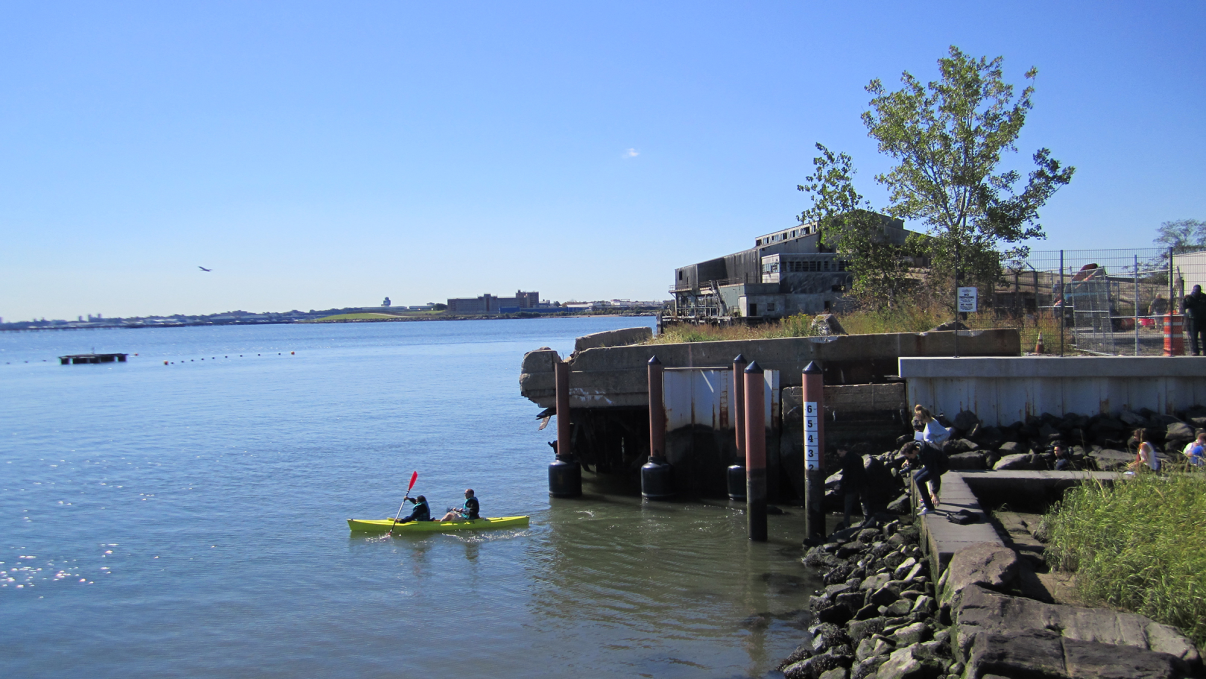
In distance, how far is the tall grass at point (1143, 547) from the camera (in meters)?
6.69

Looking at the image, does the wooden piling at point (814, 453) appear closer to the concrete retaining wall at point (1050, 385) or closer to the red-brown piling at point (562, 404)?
the concrete retaining wall at point (1050, 385)

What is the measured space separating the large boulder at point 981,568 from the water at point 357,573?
102 inches

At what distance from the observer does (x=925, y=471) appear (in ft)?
38.1

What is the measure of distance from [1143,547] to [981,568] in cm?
139

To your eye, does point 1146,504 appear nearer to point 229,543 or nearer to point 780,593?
point 780,593

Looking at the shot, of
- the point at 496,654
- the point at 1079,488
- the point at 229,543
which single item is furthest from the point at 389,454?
the point at 1079,488

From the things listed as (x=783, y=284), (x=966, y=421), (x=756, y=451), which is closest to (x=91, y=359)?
(x=783, y=284)

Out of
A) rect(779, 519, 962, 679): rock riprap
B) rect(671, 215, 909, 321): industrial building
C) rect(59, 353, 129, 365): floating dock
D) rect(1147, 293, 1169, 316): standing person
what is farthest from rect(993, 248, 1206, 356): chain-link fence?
rect(59, 353, 129, 365): floating dock

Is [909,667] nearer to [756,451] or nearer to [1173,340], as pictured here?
[756,451]

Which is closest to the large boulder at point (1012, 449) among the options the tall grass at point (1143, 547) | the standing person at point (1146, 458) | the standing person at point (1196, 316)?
the standing person at point (1146, 458)

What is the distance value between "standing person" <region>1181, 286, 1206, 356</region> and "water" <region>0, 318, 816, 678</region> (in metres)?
7.99

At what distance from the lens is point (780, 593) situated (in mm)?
11812

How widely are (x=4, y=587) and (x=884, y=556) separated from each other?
1487 centimetres

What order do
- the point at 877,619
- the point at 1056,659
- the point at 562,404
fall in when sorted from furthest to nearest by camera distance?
the point at 562,404 → the point at 877,619 → the point at 1056,659
